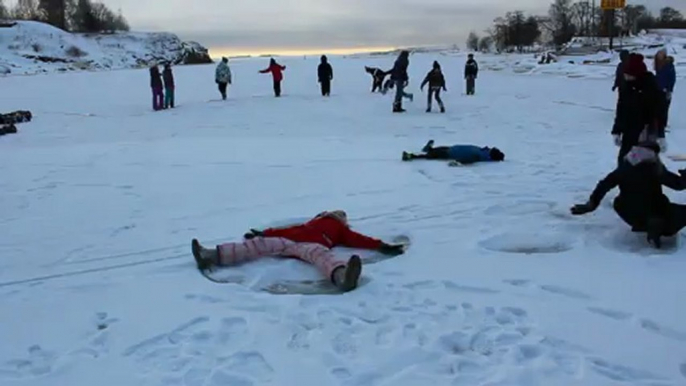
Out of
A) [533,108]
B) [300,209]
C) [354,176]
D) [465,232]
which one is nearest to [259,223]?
[300,209]

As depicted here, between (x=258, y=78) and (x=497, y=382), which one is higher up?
(x=258, y=78)

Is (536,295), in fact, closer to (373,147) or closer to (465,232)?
(465,232)

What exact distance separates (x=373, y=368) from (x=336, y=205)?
403 cm

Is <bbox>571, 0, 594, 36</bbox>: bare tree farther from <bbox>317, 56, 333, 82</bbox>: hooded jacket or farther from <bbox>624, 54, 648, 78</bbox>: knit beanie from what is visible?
<bbox>624, 54, 648, 78</bbox>: knit beanie

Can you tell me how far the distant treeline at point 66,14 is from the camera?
86.4 meters

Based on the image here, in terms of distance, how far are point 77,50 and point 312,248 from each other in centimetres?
6686

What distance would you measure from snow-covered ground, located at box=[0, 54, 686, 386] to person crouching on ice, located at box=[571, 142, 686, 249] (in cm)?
19

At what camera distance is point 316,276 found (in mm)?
5152

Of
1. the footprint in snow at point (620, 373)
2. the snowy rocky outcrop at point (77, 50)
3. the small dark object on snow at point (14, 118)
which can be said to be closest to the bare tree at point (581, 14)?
the snowy rocky outcrop at point (77, 50)

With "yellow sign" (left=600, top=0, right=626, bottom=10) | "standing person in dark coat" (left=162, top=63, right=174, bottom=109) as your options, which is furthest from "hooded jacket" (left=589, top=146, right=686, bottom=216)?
"yellow sign" (left=600, top=0, right=626, bottom=10)

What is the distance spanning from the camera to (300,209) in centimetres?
747

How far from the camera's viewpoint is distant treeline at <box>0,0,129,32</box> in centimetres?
8638

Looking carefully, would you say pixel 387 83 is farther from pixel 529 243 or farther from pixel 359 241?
pixel 359 241

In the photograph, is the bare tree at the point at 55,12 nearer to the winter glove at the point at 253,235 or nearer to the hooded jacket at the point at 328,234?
the winter glove at the point at 253,235
